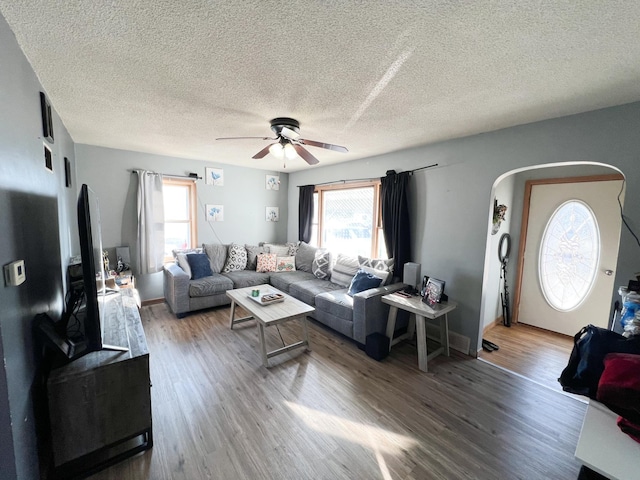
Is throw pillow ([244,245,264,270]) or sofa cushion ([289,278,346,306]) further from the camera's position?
throw pillow ([244,245,264,270])

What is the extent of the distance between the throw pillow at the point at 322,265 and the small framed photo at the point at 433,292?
1701mm

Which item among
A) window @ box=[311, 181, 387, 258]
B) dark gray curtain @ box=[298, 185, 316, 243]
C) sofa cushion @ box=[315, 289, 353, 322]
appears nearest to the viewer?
sofa cushion @ box=[315, 289, 353, 322]

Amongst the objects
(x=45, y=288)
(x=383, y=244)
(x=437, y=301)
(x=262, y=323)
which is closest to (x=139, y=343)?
(x=45, y=288)

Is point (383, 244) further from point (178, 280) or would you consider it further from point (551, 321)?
point (178, 280)

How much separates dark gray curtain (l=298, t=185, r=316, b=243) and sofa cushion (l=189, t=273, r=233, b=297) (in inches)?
66.0

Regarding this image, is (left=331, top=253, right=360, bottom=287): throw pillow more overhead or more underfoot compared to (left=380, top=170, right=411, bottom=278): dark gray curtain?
more underfoot

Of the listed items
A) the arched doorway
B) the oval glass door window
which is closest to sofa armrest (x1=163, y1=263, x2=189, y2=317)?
the arched doorway

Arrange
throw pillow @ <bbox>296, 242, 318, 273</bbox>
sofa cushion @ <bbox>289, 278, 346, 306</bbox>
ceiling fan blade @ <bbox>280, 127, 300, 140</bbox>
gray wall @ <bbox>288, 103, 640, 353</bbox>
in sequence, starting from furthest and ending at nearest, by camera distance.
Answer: throw pillow @ <bbox>296, 242, 318, 273</bbox> < sofa cushion @ <bbox>289, 278, 346, 306</bbox> < ceiling fan blade @ <bbox>280, 127, 300, 140</bbox> < gray wall @ <bbox>288, 103, 640, 353</bbox>

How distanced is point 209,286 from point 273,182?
250 centimetres

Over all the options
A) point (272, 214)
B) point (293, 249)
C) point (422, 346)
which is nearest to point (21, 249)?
point (422, 346)

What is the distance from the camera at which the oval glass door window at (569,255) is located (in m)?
3.17

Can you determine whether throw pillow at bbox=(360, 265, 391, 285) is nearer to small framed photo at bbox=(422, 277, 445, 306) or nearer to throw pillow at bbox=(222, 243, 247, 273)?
small framed photo at bbox=(422, 277, 445, 306)

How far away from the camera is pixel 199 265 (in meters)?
4.01

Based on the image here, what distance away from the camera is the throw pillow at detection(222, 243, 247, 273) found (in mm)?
4459
